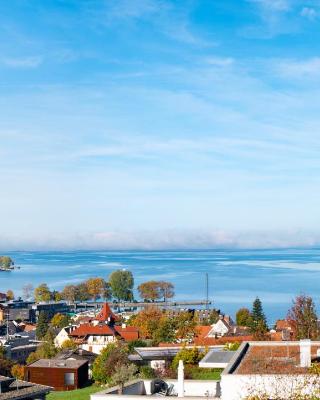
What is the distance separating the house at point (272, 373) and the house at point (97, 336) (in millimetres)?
29016

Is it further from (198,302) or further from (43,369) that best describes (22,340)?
(198,302)

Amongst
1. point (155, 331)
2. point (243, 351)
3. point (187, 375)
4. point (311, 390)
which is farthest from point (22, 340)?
point (311, 390)

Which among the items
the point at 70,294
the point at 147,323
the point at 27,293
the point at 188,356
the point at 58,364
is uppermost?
the point at 188,356

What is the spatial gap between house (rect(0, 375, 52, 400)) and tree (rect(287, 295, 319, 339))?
13751mm

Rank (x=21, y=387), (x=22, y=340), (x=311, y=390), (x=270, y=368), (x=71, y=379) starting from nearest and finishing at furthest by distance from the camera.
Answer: (x=311, y=390), (x=270, y=368), (x=21, y=387), (x=71, y=379), (x=22, y=340)

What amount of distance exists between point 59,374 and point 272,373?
54.9 ft

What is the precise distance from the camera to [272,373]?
12.4 metres

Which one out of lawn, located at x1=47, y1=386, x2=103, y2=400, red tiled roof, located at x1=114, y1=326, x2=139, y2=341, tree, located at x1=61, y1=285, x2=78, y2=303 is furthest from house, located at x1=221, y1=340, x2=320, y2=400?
tree, located at x1=61, y1=285, x2=78, y2=303

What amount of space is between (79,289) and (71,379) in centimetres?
7375

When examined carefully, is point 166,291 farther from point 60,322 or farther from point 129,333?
point 129,333

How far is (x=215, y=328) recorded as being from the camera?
162 feet

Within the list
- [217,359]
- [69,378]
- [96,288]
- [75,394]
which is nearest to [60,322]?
[96,288]

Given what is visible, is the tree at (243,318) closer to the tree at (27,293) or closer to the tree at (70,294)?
the tree at (70,294)

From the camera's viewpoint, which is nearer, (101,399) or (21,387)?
(101,399)
